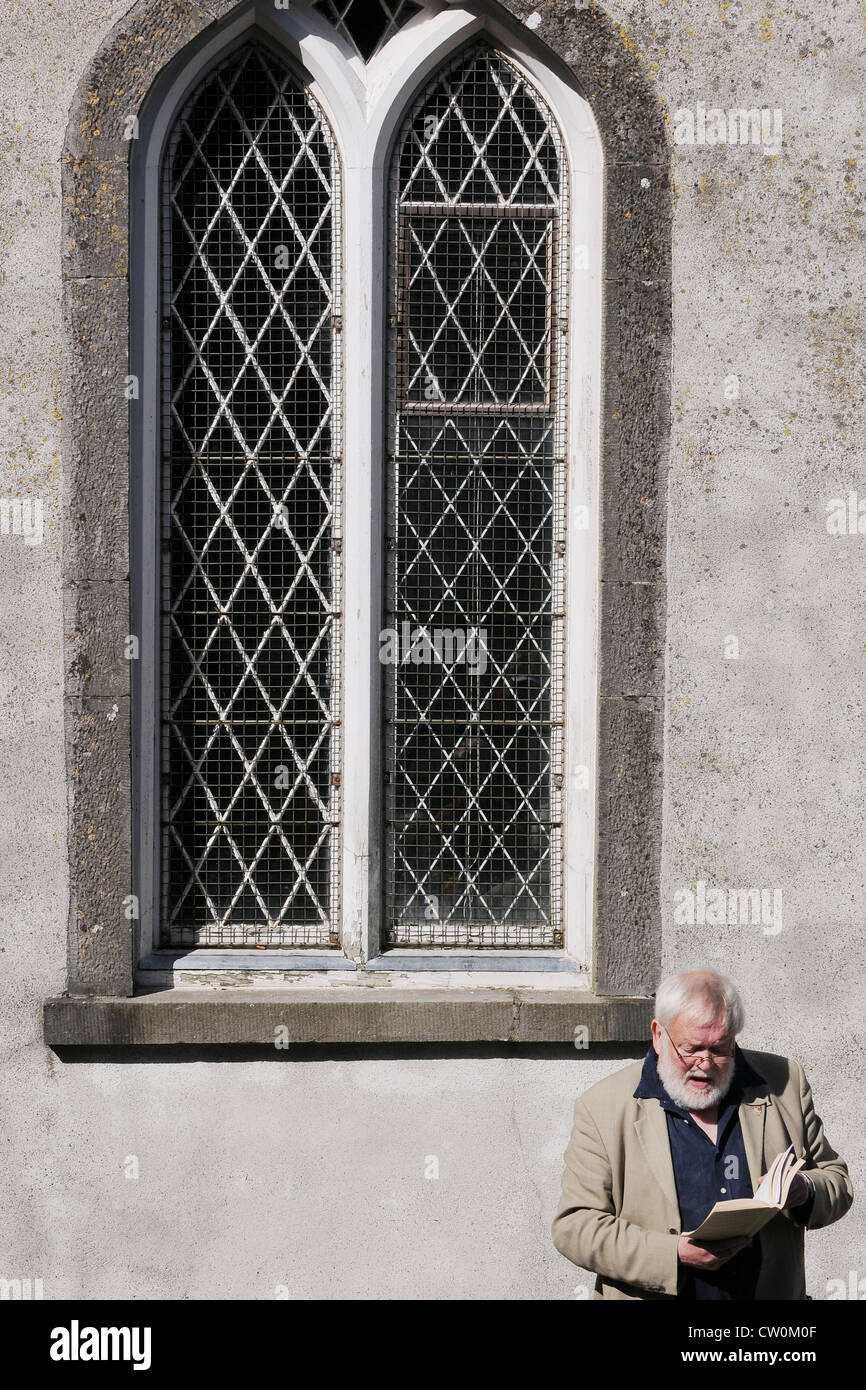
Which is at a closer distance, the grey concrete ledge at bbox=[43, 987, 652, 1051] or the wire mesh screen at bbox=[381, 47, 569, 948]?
the grey concrete ledge at bbox=[43, 987, 652, 1051]

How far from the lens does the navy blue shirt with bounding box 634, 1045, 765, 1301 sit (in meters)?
2.97

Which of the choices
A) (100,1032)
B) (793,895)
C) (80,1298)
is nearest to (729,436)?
(793,895)

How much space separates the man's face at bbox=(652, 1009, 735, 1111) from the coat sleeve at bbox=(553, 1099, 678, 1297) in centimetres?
23

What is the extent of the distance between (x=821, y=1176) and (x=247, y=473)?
2.89 metres

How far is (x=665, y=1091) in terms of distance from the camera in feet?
10.1

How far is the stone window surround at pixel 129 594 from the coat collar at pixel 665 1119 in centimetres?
114

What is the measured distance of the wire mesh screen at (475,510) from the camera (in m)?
4.45

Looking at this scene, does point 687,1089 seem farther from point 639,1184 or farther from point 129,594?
point 129,594

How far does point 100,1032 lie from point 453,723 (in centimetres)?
161
